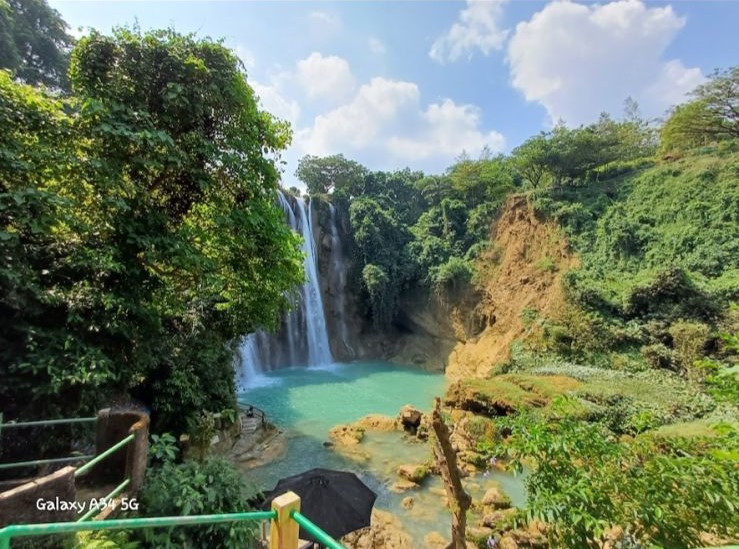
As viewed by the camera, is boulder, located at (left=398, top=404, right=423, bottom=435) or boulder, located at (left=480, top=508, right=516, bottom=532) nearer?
boulder, located at (left=480, top=508, right=516, bottom=532)

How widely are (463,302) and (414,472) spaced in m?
14.8

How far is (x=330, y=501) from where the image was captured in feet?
18.7

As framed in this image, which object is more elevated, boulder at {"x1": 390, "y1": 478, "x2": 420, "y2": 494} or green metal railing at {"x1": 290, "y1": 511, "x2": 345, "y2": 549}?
green metal railing at {"x1": 290, "y1": 511, "x2": 345, "y2": 549}

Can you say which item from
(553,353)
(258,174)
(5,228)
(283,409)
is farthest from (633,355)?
(5,228)

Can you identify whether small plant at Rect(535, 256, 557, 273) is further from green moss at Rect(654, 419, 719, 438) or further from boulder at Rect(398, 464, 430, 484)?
boulder at Rect(398, 464, 430, 484)

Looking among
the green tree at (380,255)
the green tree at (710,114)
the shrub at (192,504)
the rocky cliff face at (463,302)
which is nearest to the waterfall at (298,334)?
the rocky cliff face at (463,302)

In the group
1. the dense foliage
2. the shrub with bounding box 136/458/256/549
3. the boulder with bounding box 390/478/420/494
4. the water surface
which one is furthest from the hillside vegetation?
the dense foliage

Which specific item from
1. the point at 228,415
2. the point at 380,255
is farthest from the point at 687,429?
the point at 380,255

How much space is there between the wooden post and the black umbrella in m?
4.18

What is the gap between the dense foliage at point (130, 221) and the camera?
4.79m

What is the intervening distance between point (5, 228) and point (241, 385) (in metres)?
13.5

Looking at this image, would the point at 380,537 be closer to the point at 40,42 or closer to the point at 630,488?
the point at 630,488

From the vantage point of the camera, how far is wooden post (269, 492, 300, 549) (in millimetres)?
1727

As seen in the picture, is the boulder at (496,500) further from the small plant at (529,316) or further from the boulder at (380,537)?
the small plant at (529,316)
